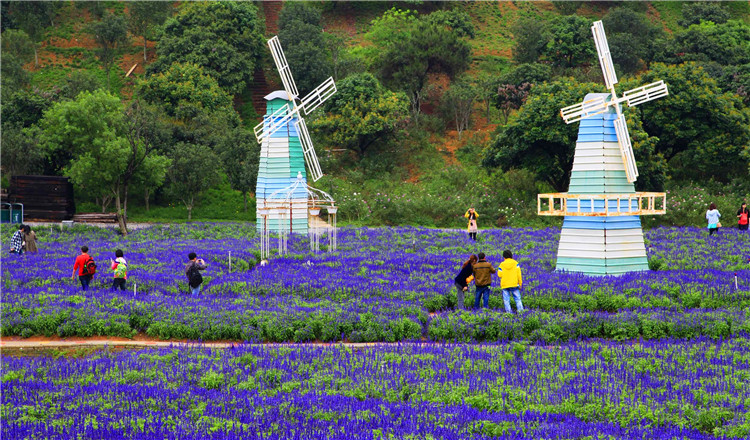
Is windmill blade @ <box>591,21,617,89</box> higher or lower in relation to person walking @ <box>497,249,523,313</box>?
higher

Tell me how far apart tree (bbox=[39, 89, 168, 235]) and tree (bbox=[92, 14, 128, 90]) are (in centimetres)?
2701

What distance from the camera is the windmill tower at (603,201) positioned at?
1136 inches

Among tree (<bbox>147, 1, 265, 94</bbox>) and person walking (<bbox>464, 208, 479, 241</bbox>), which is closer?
person walking (<bbox>464, 208, 479, 241</bbox>)

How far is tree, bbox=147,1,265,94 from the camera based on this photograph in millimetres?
77562

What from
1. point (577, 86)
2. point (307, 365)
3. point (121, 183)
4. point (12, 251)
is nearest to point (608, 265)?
point (307, 365)

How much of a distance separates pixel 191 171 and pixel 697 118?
36.9m

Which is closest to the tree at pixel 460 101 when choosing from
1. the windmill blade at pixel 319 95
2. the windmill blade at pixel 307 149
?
the windmill blade at pixel 319 95

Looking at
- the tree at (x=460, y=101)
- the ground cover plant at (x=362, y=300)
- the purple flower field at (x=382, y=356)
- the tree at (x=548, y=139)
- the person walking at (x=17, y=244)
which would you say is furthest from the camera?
the tree at (x=460, y=101)

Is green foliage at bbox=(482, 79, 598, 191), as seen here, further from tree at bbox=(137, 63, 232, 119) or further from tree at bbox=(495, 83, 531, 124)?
tree at bbox=(137, 63, 232, 119)

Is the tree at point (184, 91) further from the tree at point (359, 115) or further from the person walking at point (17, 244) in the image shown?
the person walking at point (17, 244)

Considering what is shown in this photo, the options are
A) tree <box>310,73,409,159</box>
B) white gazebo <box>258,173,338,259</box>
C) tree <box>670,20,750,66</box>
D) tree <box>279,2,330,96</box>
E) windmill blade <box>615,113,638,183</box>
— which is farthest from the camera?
tree <box>279,2,330,96</box>

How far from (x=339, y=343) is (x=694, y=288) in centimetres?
1216

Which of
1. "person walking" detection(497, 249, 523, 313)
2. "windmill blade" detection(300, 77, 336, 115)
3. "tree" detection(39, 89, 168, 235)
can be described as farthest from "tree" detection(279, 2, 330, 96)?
"person walking" detection(497, 249, 523, 313)

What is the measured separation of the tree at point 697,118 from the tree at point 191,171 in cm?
3093
